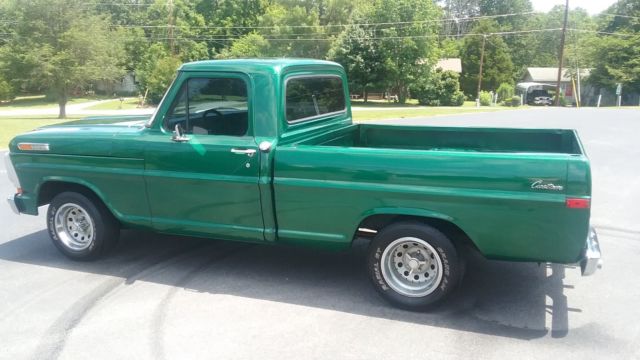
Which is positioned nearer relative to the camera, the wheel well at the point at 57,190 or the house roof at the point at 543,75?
the wheel well at the point at 57,190

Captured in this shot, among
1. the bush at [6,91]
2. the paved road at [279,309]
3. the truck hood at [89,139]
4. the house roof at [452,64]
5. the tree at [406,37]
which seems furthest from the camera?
the house roof at [452,64]

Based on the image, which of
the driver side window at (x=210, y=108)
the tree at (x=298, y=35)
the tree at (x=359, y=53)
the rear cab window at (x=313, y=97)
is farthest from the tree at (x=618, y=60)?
the driver side window at (x=210, y=108)

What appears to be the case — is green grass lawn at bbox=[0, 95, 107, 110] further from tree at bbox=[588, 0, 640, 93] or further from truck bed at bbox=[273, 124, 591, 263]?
tree at bbox=[588, 0, 640, 93]

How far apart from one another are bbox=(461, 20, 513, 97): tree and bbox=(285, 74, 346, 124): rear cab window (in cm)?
5640

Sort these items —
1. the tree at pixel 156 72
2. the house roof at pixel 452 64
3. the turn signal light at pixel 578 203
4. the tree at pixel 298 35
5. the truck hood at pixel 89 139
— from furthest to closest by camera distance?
the house roof at pixel 452 64, the tree at pixel 298 35, the tree at pixel 156 72, the truck hood at pixel 89 139, the turn signal light at pixel 578 203

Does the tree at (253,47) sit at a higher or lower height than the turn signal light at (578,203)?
higher

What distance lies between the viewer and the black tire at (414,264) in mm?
4207

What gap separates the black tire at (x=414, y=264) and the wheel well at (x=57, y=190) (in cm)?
293

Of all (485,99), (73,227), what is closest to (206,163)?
(73,227)

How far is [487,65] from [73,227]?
60455 millimetres

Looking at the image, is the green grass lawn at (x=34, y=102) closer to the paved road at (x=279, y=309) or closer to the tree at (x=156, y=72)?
the tree at (x=156, y=72)

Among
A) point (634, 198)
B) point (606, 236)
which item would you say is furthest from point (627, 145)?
point (606, 236)

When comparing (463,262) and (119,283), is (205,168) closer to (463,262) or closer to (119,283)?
(119,283)

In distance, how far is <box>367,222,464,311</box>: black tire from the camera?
4.21 m
